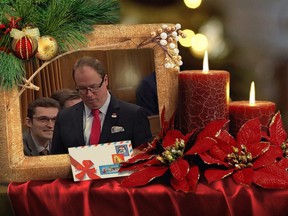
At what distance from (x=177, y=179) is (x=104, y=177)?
0.12 metres

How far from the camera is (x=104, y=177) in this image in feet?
2.52

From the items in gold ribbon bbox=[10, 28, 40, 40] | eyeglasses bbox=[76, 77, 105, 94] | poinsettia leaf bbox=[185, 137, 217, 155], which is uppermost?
gold ribbon bbox=[10, 28, 40, 40]

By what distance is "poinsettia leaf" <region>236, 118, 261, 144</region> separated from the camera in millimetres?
775

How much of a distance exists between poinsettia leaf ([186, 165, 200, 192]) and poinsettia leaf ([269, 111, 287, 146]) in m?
0.15

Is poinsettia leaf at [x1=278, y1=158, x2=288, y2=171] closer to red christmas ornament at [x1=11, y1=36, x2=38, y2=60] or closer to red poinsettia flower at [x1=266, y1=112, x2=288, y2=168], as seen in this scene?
red poinsettia flower at [x1=266, y1=112, x2=288, y2=168]

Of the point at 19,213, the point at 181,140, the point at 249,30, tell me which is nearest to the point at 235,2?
the point at 249,30

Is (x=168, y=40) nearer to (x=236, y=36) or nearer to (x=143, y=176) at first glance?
(x=143, y=176)

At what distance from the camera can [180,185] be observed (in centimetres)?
72

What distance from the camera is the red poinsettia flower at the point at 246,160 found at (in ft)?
2.36

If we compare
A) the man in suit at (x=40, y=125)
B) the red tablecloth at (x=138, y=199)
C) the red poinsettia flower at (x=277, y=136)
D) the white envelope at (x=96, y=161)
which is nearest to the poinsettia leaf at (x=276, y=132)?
the red poinsettia flower at (x=277, y=136)

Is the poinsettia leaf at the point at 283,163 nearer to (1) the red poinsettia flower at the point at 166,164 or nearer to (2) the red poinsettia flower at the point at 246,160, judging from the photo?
(2) the red poinsettia flower at the point at 246,160

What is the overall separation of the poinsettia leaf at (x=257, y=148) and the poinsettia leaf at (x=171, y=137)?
11 cm

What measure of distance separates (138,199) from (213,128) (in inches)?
6.3

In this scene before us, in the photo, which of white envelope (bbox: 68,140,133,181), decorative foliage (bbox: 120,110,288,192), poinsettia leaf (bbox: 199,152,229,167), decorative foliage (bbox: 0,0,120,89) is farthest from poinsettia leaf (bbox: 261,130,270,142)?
decorative foliage (bbox: 0,0,120,89)
